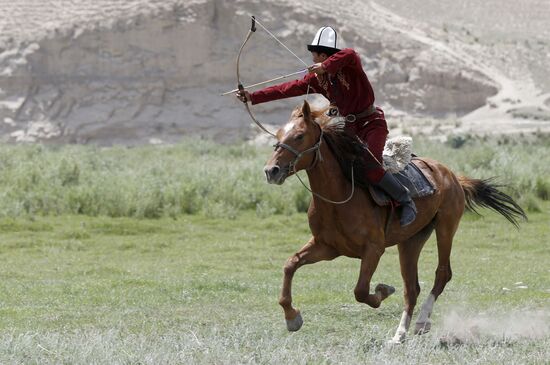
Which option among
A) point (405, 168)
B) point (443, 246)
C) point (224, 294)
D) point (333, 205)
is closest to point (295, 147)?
point (333, 205)

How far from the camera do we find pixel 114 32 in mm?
49250

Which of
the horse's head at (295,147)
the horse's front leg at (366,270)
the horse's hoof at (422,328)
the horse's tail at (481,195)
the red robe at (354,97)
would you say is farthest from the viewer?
the horse's tail at (481,195)

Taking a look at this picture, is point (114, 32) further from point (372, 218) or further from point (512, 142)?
point (372, 218)

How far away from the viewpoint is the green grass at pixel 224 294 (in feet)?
25.0

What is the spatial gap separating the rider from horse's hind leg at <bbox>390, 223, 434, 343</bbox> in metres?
0.79

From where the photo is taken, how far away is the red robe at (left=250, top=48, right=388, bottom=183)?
8.52 meters

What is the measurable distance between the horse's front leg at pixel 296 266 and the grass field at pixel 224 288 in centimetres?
17

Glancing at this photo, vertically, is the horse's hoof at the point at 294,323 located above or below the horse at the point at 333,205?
below

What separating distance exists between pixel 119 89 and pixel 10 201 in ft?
94.0

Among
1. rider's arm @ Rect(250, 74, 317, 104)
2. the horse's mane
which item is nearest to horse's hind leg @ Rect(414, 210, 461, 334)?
the horse's mane

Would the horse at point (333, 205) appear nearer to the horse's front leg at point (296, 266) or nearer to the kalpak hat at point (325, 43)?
the horse's front leg at point (296, 266)

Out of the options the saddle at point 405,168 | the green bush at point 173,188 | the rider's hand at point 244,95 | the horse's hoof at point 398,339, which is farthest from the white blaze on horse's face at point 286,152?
the green bush at point 173,188

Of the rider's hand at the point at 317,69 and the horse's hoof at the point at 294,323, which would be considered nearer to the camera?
the rider's hand at the point at 317,69

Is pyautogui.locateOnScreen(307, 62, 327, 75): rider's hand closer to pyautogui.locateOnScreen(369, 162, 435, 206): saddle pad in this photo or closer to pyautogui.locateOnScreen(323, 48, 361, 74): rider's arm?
pyautogui.locateOnScreen(323, 48, 361, 74): rider's arm
